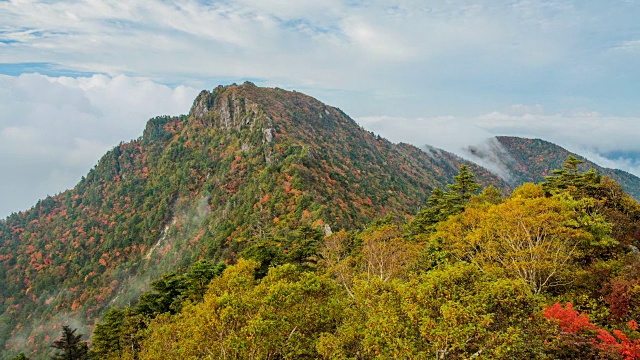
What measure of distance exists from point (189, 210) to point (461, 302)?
14986 centimetres

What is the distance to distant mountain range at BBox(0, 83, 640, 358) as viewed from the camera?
112562 millimetres

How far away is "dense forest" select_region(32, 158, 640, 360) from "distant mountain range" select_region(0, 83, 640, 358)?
53.5 m

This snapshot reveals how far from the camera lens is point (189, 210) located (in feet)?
498

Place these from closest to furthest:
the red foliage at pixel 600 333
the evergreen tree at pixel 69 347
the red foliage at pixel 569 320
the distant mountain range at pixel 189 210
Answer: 1. the red foliage at pixel 600 333
2. the red foliage at pixel 569 320
3. the evergreen tree at pixel 69 347
4. the distant mountain range at pixel 189 210

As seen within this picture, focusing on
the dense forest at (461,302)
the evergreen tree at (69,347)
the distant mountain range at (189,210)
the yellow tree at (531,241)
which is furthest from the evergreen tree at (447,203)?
the evergreen tree at (69,347)

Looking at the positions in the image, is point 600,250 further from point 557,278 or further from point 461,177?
point 461,177

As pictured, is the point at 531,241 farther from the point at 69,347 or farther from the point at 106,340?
the point at 69,347

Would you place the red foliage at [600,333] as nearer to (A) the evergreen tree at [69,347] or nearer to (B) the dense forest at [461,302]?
(B) the dense forest at [461,302]

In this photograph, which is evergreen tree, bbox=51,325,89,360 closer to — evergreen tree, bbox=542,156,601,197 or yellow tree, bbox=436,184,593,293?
yellow tree, bbox=436,184,593,293

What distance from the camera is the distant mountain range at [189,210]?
113 meters

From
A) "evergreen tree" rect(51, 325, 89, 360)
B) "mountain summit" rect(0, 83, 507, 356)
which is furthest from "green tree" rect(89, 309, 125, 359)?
"mountain summit" rect(0, 83, 507, 356)

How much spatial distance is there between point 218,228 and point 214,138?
67472mm

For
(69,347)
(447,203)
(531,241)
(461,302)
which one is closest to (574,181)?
(447,203)

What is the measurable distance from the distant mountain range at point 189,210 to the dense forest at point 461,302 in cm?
5349
